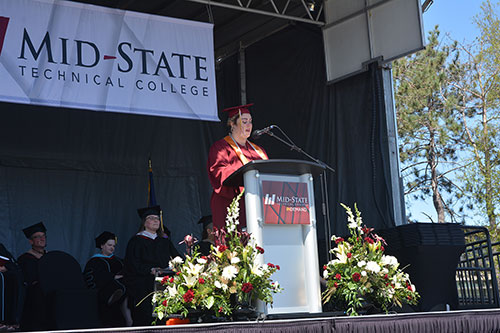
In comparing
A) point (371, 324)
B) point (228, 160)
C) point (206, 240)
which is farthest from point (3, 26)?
point (371, 324)

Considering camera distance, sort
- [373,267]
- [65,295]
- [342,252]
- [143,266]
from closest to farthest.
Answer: [373,267], [342,252], [65,295], [143,266]

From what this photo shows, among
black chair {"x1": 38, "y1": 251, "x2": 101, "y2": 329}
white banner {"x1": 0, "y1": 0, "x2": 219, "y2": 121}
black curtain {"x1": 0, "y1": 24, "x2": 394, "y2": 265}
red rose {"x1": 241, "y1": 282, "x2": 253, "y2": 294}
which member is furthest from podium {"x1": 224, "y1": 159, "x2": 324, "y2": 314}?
black curtain {"x1": 0, "y1": 24, "x2": 394, "y2": 265}

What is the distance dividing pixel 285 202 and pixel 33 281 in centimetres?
344

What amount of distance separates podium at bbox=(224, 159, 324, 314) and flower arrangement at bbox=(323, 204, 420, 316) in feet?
0.81

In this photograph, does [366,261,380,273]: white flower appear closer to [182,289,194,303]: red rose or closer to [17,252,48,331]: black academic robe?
[182,289,194,303]: red rose

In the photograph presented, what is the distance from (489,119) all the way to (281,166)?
17.0m

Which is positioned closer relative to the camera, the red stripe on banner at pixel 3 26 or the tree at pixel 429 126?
the red stripe on banner at pixel 3 26

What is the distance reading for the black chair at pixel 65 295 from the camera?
5.78 m

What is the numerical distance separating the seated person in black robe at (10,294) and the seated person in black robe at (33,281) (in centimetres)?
19

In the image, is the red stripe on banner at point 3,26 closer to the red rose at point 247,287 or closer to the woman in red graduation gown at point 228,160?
the woman in red graduation gown at point 228,160

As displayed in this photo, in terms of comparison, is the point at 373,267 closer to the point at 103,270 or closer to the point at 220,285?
the point at 220,285

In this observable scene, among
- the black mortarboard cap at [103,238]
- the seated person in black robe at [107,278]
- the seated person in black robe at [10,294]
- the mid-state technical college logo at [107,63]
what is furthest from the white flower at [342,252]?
the black mortarboard cap at [103,238]

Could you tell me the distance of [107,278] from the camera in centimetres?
670

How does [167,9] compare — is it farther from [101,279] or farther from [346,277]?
[346,277]
